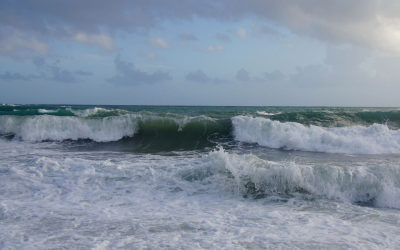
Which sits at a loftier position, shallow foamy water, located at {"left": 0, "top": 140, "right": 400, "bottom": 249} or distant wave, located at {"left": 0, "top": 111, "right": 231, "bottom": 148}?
distant wave, located at {"left": 0, "top": 111, "right": 231, "bottom": 148}

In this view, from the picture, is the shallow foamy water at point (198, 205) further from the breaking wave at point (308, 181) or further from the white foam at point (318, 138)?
the white foam at point (318, 138)

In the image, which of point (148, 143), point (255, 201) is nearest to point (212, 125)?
point (148, 143)

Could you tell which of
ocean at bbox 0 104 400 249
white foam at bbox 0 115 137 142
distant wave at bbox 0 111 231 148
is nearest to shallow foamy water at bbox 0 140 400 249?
ocean at bbox 0 104 400 249

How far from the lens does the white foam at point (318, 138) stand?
12978mm

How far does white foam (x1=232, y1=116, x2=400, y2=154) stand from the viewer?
12978mm

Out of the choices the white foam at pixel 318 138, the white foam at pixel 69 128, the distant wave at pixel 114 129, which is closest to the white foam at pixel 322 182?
the white foam at pixel 318 138

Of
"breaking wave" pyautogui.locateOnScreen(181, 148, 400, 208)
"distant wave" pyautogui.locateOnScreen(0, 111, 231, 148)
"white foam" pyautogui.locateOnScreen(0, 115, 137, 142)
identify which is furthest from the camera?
"white foam" pyautogui.locateOnScreen(0, 115, 137, 142)

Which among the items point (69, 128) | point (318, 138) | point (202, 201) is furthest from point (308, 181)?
point (69, 128)

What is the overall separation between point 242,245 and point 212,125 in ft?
46.5

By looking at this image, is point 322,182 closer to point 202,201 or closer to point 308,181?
point 308,181

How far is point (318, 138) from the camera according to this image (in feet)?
45.5

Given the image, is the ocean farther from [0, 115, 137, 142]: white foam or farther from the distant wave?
[0, 115, 137, 142]: white foam

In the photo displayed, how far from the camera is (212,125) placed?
18.5 m

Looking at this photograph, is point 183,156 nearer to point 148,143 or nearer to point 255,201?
point 148,143
